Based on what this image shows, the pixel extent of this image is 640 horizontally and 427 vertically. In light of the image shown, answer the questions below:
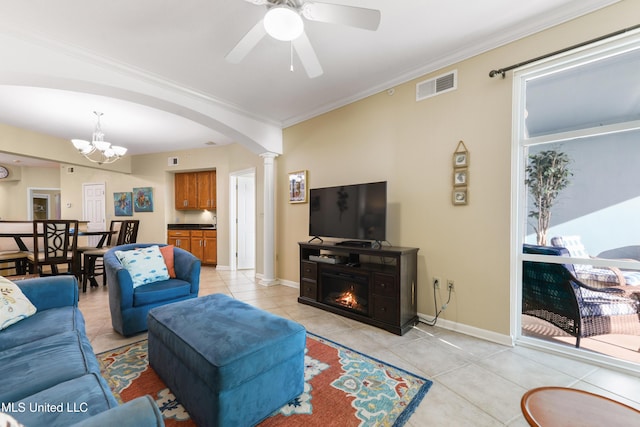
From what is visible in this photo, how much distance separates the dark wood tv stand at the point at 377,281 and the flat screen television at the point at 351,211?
0.67 ft

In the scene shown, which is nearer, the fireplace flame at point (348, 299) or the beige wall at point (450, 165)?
the beige wall at point (450, 165)

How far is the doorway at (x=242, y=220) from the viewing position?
5.93 metres

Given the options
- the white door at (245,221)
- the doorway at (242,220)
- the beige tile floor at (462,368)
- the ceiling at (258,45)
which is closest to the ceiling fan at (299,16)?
the ceiling at (258,45)

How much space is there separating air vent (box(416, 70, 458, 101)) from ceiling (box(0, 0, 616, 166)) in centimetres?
13

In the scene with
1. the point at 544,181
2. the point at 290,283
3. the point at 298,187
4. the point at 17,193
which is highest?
the point at 17,193

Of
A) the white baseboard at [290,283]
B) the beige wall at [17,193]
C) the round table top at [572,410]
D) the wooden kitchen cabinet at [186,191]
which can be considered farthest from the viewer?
the beige wall at [17,193]

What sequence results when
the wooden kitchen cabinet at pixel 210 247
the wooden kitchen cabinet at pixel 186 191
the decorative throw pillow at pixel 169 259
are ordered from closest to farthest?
the decorative throw pillow at pixel 169 259 < the wooden kitchen cabinet at pixel 210 247 < the wooden kitchen cabinet at pixel 186 191

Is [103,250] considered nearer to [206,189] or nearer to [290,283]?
[206,189]

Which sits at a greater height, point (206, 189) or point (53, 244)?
point (206, 189)

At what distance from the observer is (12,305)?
5.39 ft

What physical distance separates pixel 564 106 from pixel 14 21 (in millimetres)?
4536

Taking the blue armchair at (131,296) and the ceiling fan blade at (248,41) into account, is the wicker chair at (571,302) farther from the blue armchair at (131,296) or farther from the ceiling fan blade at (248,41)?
the blue armchair at (131,296)

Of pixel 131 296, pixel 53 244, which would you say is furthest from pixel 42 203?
pixel 131 296

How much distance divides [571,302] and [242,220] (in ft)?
17.8
